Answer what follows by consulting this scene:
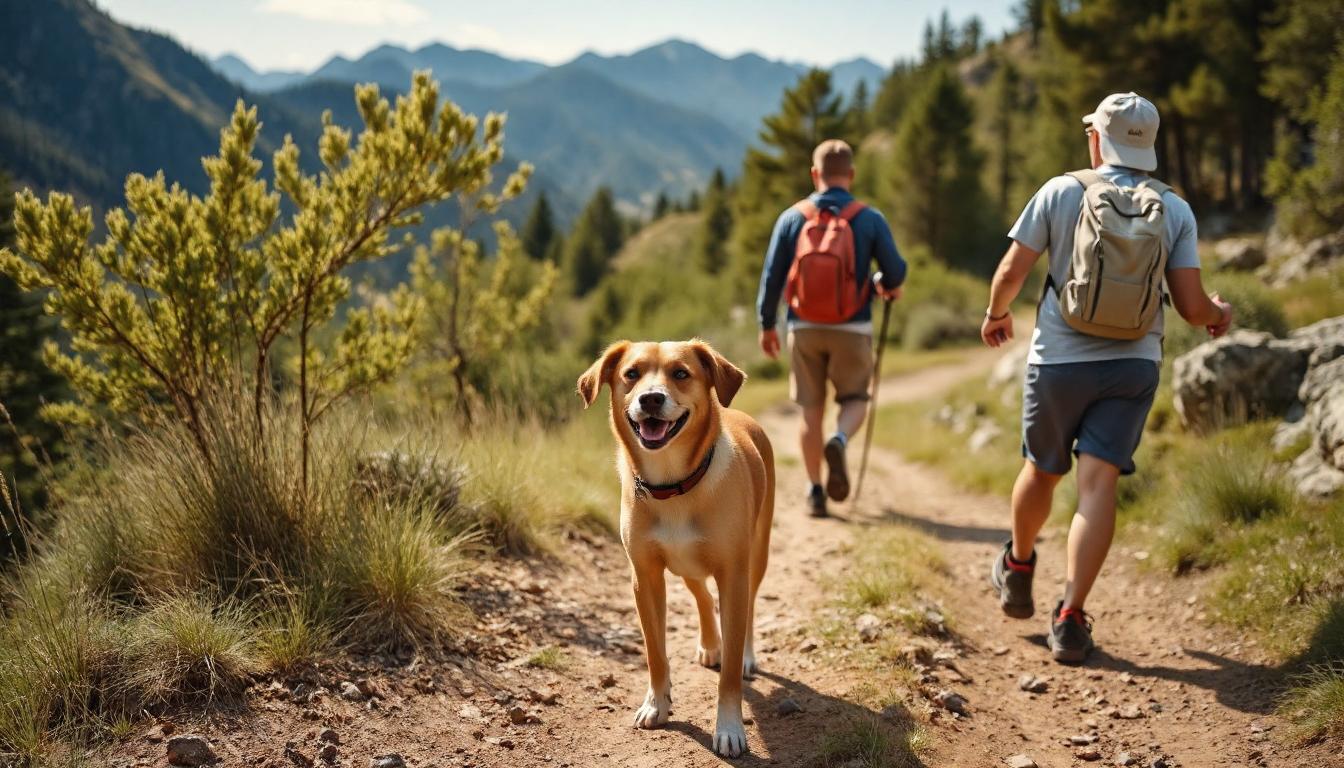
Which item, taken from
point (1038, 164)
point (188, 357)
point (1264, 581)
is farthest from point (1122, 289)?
point (1038, 164)

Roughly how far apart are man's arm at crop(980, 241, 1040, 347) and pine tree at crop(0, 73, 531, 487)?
2946mm

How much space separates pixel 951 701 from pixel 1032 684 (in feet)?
1.79

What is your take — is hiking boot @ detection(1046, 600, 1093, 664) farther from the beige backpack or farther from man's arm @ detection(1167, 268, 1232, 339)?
man's arm @ detection(1167, 268, 1232, 339)

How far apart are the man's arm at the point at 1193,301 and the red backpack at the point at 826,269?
2.61 meters

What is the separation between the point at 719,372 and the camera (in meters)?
3.53

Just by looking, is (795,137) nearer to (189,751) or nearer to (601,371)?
(601,371)

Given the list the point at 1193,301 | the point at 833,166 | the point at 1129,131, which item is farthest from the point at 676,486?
the point at 833,166

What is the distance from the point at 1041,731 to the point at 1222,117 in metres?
32.6

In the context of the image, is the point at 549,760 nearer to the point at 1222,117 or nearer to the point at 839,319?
the point at 839,319

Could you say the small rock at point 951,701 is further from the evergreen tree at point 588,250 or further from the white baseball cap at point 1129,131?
the evergreen tree at point 588,250

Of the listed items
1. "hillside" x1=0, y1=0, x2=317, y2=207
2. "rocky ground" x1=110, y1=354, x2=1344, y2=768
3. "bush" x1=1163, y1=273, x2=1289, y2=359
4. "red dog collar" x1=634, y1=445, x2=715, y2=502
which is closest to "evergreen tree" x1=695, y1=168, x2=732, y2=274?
"bush" x1=1163, y1=273, x2=1289, y2=359

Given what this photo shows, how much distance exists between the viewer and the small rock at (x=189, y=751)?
304 centimetres

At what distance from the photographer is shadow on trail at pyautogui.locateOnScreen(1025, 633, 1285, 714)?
3611mm

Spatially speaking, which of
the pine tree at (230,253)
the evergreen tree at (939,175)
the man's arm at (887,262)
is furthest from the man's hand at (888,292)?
the evergreen tree at (939,175)
